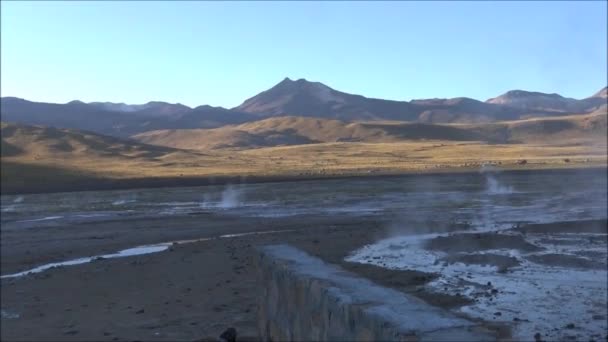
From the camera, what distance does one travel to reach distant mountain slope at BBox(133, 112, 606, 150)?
160500mm

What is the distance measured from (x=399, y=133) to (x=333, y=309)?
549 feet

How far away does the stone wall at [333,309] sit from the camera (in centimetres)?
542

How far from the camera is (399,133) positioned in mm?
172000

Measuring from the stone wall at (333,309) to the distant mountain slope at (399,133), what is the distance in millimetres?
145655

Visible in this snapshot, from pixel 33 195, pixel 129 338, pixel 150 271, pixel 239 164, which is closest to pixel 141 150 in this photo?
pixel 239 164

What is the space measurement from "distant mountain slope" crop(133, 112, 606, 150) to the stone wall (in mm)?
145655

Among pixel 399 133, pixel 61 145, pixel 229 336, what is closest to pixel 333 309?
pixel 229 336

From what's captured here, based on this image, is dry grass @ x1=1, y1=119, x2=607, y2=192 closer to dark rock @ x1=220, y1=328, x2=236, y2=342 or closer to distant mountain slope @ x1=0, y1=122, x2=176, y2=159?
distant mountain slope @ x1=0, y1=122, x2=176, y2=159

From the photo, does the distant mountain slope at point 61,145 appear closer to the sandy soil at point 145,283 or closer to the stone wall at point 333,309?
the sandy soil at point 145,283

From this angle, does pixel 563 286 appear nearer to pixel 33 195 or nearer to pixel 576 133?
pixel 33 195

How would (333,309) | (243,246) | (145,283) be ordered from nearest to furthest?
(333,309) → (145,283) → (243,246)

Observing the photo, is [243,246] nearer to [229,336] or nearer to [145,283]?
[145,283]

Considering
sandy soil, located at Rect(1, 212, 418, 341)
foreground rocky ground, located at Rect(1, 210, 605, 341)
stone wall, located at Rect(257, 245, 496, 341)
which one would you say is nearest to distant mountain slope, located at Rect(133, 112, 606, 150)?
foreground rocky ground, located at Rect(1, 210, 605, 341)

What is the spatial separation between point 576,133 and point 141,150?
93.0 metres
